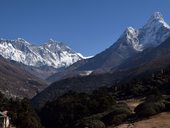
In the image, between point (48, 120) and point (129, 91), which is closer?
point (48, 120)

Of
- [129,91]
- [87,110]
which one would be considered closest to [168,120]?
[87,110]

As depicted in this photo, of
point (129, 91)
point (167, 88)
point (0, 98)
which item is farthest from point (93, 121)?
point (129, 91)

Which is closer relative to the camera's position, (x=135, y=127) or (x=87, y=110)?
(x=135, y=127)

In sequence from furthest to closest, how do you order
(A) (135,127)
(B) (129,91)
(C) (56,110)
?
(B) (129,91) → (C) (56,110) → (A) (135,127)

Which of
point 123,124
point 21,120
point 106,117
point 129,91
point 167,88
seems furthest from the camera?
point 129,91

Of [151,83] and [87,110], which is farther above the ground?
[151,83]

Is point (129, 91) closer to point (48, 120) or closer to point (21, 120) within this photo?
point (48, 120)

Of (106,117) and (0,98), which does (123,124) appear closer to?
(106,117)

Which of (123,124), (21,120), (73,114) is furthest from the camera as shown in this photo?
(73,114)

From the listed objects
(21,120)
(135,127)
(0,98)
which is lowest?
(135,127)
